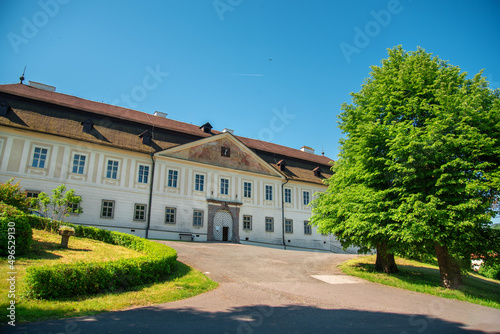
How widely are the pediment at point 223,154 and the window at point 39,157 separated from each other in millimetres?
7963

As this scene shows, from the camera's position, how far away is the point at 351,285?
11539 millimetres

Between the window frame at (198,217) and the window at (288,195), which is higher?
the window at (288,195)

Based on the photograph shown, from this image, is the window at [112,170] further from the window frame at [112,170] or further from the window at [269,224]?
the window at [269,224]

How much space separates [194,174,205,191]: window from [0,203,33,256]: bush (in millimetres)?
16622

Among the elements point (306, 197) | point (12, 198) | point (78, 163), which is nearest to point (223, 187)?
point (306, 197)

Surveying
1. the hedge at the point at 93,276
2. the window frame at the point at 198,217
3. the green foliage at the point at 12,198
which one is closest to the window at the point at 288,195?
the window frame at the point at 198,217

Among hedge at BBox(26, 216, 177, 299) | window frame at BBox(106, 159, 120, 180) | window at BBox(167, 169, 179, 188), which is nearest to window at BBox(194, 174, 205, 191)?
window at BBox(167, 169, 179, 188)

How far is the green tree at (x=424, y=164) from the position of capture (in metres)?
10.4

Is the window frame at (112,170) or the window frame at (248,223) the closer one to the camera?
the window frame at (112,170)

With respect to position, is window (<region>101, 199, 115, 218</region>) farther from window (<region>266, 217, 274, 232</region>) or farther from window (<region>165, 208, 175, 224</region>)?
window (<region>266, 217, 274, 232</region>)

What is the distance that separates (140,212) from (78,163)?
18.7 ft

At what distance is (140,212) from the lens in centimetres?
2405

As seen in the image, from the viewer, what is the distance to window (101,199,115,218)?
22.8 metres

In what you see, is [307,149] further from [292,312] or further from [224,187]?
[292,312]
